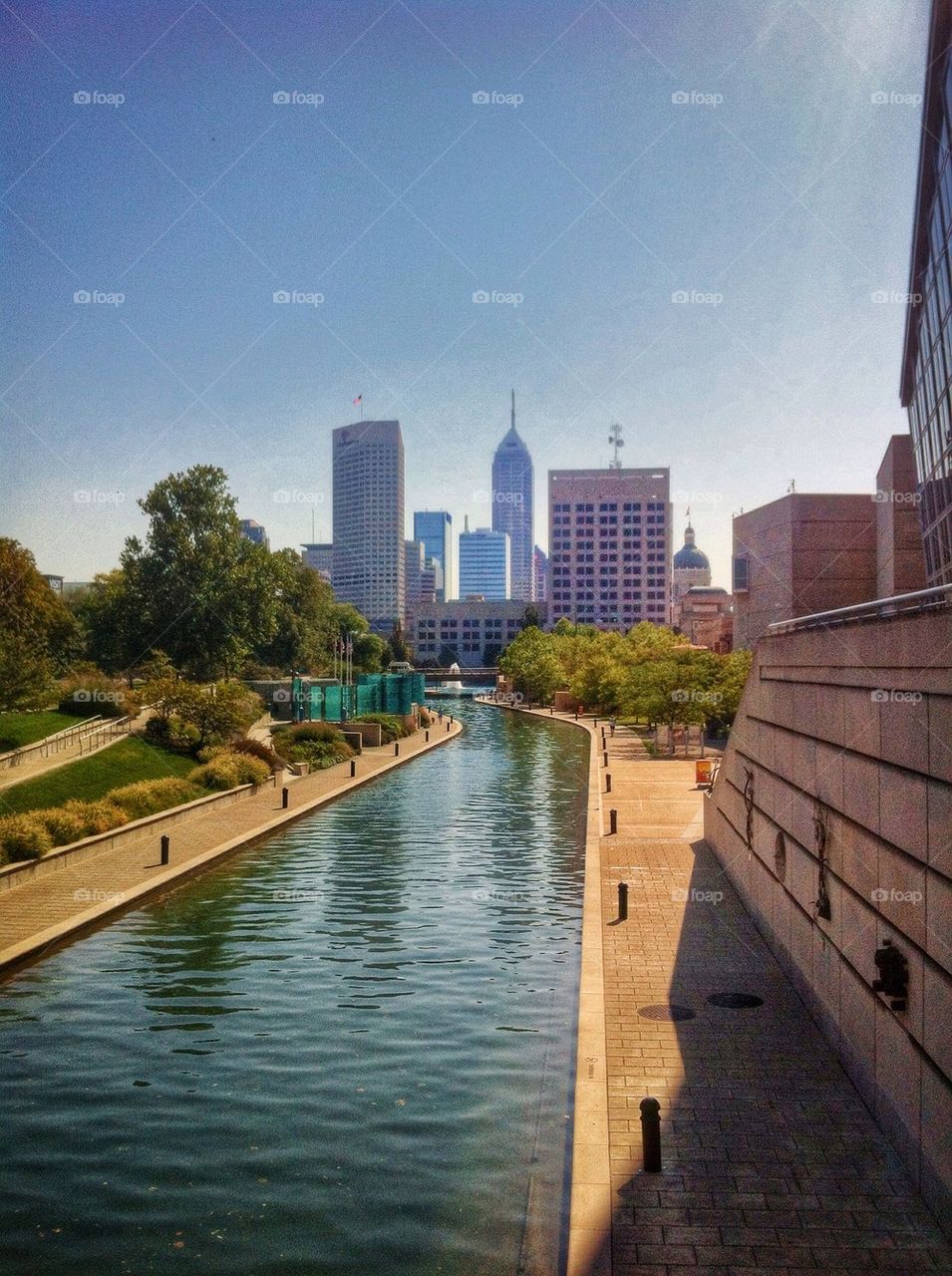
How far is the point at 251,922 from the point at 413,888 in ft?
13.6

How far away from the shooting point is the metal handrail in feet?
31.3

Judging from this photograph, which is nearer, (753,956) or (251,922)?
(753,956)

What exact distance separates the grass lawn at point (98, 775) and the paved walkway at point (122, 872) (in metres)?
3.56

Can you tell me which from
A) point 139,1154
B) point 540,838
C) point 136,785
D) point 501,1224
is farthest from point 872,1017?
point 136,785

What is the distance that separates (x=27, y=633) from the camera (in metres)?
49.7

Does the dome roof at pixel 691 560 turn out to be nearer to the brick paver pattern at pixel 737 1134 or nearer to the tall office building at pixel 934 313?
the tall office building at pixel 934 313

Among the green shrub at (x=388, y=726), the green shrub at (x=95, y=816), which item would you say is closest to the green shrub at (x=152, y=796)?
the green shrub at (x=95, y=816)

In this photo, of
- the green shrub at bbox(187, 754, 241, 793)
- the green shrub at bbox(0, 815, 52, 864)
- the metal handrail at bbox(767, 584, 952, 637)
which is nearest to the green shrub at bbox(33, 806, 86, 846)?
the green shrub at bbox(0, 815, 52, 864)

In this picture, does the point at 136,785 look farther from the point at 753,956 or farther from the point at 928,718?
the point at 928,718

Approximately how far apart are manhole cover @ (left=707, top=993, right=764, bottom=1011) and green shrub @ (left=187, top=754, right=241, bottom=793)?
79.6 feet

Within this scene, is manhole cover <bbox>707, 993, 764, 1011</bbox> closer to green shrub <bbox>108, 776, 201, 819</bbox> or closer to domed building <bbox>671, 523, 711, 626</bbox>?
green shrub <bbox>108, 776, 201, 819</bbox>

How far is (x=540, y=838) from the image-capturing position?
29562 mm

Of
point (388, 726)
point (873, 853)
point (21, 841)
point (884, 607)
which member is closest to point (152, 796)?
point (21, 841)

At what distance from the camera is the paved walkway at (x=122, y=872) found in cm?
1859
